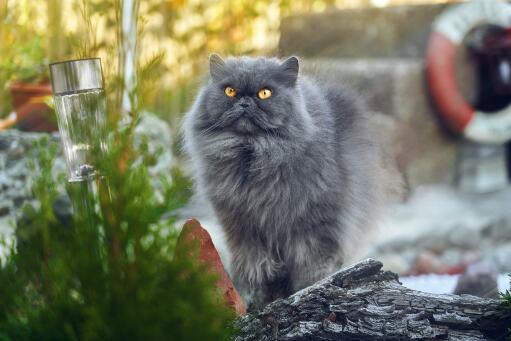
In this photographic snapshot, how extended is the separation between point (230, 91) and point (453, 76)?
10.3 feet

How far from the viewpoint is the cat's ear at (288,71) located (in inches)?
82.4

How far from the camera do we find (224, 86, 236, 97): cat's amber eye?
2.06m

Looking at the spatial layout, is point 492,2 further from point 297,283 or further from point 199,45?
point 297,283

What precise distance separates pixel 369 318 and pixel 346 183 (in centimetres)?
61

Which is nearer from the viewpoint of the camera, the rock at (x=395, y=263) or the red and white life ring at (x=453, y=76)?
the rock at (x=395, y=263)

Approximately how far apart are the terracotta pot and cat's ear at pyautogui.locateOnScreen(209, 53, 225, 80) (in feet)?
4.53

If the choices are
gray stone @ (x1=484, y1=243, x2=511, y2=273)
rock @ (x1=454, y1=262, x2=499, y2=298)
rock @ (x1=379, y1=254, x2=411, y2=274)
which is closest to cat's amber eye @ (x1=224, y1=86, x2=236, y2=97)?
rock @ (x1=454, y1=262, x2=499, y2=298)

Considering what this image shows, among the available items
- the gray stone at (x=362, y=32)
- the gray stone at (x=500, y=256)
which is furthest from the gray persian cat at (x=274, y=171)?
the gray stone at (x=362, y=32)

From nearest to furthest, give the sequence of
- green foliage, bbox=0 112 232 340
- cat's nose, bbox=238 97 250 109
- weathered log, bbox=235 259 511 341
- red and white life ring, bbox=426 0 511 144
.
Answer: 1. green foliage, bbox=0 112 232 340
2. weathered log, bbox=235 259 511 341
3. cat's nose, bbox=238 97 250 109
4. red and white life ring, bbox=426 0 511 144

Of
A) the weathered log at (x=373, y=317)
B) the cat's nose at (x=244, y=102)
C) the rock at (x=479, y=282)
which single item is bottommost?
the rock at (x=479, y=282)

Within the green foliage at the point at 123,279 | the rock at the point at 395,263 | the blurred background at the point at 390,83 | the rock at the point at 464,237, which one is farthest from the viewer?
the rock at the point at 464,237

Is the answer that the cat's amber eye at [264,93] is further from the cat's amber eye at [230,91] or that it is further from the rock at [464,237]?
the rock at [464,237]

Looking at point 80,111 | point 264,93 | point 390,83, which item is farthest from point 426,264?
point 80,111

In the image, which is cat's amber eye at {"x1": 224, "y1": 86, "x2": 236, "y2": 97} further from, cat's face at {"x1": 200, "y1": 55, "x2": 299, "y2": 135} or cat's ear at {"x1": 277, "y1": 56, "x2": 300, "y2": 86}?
cat's ear at {"x1": 277, "y1": 56, "x2": 300, "y2": 86}
